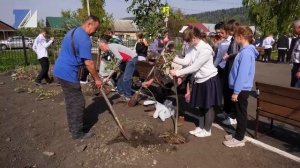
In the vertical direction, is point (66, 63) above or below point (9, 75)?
above

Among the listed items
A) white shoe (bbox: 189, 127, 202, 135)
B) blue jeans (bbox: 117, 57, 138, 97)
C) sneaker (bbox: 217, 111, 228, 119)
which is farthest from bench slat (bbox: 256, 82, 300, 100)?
blue jeans (bbox: 117, 57, 138, 97)

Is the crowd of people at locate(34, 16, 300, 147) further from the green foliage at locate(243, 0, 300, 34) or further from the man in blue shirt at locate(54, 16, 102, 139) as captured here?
the green foliage at locate(243, 0, 300, 34)

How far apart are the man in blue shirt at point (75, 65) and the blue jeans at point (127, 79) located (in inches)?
91.4

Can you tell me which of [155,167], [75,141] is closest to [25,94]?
[75,141]

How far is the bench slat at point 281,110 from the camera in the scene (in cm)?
430

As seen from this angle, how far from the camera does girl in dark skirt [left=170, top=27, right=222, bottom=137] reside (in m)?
4.59

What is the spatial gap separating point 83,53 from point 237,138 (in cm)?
264

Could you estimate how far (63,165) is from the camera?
13.9ft

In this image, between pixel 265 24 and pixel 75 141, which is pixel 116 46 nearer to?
pixel 75 141

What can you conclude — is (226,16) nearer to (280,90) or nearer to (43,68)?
(43,68)

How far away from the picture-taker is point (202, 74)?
4789 millimetres

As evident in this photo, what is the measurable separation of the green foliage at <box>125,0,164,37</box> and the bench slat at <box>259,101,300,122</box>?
237 cm

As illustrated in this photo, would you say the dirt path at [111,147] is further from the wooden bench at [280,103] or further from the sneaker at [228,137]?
the wooden bench at [280,103]

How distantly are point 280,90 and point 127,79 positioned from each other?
3.69 meters
